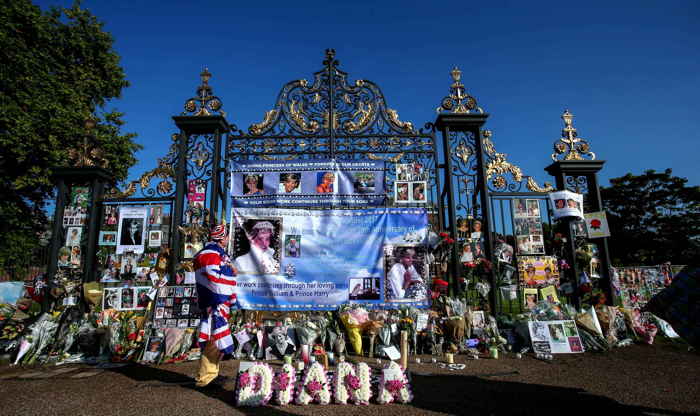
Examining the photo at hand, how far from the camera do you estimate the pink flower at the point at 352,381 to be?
395 centimetres

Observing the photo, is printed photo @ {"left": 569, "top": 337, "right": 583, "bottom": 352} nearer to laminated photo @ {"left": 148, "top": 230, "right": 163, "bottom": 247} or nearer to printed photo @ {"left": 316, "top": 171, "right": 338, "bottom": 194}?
printed photo @ {"left": 316, "top": 171, "right": 338, "bottom": 194}

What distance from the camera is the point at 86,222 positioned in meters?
7.35

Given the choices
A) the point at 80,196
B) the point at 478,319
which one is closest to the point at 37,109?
the point at 80,196

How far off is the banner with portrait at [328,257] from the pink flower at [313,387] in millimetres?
2718

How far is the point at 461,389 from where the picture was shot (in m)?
4.43

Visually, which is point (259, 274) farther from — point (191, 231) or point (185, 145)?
point (185, 145)

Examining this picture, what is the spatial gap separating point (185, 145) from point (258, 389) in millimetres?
5373

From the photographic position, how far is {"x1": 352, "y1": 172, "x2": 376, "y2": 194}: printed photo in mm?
7180

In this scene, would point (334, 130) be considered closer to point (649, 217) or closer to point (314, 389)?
point (314, 389)

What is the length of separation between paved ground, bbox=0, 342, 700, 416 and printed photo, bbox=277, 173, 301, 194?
10.6 feet

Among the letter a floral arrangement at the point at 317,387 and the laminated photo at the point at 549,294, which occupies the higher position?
the laminated photo at the point at 549,294

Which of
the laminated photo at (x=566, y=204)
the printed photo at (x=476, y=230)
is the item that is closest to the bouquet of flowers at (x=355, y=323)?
the printed photo at (x=476, y=230)

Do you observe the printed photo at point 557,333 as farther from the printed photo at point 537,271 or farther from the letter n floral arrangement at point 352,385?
the letter n floral arrangement at point 352,385

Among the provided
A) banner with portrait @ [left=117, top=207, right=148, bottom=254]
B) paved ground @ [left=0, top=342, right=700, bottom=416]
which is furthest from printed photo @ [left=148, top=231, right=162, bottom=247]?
paved ground @ [left=0, top=342, right=700, bottom=416]
